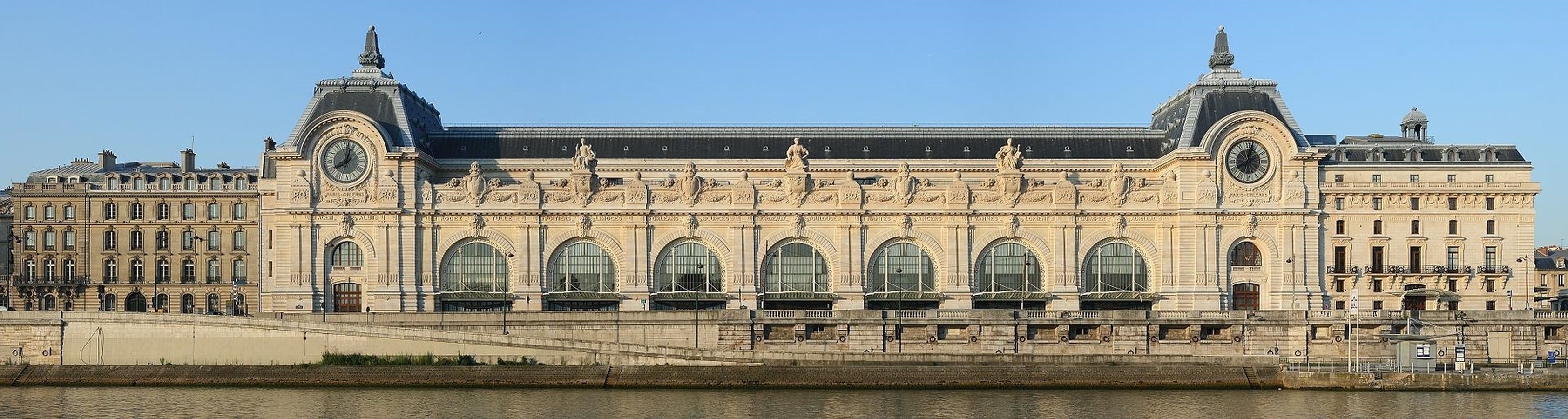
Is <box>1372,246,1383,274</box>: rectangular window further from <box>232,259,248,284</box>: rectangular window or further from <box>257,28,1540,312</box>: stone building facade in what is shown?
<box>232,259,248,284</box>: rectangular window

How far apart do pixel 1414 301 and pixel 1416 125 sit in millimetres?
12461

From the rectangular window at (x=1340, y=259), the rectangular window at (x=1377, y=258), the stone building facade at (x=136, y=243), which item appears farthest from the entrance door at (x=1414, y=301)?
the stone building facade at (x=136, y=243)

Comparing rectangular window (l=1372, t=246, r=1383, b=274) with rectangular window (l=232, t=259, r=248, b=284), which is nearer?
rectangular window (l=1372, t=246, r=1383, b=274)

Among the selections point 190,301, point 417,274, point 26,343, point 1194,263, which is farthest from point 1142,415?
point 190,301

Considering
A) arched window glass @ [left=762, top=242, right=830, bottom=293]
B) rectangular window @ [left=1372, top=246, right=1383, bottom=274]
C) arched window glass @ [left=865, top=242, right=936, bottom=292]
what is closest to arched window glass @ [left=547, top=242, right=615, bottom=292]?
arched window glass @ [left=762, top=242, right=830, bottom=293]

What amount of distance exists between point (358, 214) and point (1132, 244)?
40.9 metres

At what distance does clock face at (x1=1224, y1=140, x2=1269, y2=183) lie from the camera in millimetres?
87750

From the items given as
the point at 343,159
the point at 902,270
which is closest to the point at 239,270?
the point at 343,159

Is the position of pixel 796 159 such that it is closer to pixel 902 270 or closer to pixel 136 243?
pixel 902 270

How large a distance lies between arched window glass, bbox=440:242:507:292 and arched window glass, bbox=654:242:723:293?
833cm

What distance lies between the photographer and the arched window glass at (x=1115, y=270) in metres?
88.0

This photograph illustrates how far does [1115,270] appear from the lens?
88.1 metres

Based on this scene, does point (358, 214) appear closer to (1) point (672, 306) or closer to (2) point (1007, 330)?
(1) point (672, 306)

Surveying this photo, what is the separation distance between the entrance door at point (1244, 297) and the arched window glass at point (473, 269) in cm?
3859
